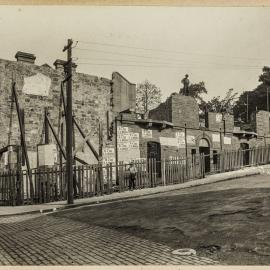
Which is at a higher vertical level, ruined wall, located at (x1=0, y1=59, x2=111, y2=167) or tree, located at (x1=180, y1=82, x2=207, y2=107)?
tree, located at (x1=180, y1=82, x2=207, y2=107)

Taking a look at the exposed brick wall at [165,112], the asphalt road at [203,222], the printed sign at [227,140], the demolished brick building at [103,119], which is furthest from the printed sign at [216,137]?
the asphalt road at [203,222]

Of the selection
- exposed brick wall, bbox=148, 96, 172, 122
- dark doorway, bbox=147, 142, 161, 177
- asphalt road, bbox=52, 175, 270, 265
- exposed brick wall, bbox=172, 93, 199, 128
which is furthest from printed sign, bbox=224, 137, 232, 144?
asphalt road, bbox=52, 175, 270, 265

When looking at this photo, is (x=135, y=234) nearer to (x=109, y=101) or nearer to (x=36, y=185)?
(x=36, y=185)

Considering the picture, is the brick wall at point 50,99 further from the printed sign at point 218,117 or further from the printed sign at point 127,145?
the printed sign at point 218,117

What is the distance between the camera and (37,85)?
17.3m

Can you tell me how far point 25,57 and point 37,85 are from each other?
1230 millimetres

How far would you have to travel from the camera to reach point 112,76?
20156 millimetres

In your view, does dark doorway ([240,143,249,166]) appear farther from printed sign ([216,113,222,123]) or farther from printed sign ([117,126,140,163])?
printed sign ([117,126,140,163])

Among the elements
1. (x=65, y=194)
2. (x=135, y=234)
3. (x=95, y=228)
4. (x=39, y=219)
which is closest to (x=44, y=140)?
(x=65, y=194)

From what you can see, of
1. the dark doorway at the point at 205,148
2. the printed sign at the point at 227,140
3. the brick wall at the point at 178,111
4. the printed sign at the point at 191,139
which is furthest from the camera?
the printed sign at the point at 227,140

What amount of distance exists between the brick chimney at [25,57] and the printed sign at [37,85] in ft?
2.19

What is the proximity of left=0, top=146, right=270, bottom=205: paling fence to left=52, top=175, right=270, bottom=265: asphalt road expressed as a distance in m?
2.95

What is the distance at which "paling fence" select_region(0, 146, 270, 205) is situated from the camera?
46.3 ft

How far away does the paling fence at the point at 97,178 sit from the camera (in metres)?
14.1
